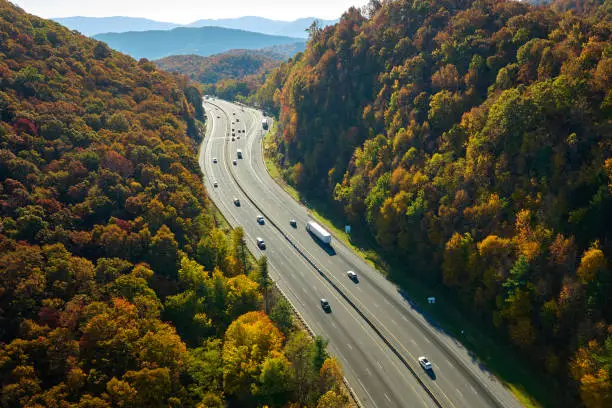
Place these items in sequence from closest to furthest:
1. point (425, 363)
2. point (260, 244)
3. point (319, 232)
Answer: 1. point (425, 363)
2. point (260, 244)
3. point (319, 232)

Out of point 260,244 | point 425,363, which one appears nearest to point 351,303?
point 425,363

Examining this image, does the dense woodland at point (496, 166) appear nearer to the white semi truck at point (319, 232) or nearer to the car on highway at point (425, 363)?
the white semi truck at point (319, 232)

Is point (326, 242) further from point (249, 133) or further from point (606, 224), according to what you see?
point (249, 133)

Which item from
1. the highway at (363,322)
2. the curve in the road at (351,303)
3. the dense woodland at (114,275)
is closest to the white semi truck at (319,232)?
the highway at (363,322)

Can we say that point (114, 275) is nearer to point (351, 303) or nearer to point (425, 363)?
point (351, 303)

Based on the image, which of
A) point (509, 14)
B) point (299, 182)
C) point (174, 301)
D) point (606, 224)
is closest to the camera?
point (606, 224)

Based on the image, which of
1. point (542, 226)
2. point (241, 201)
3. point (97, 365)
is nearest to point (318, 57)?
point (241, 201)
